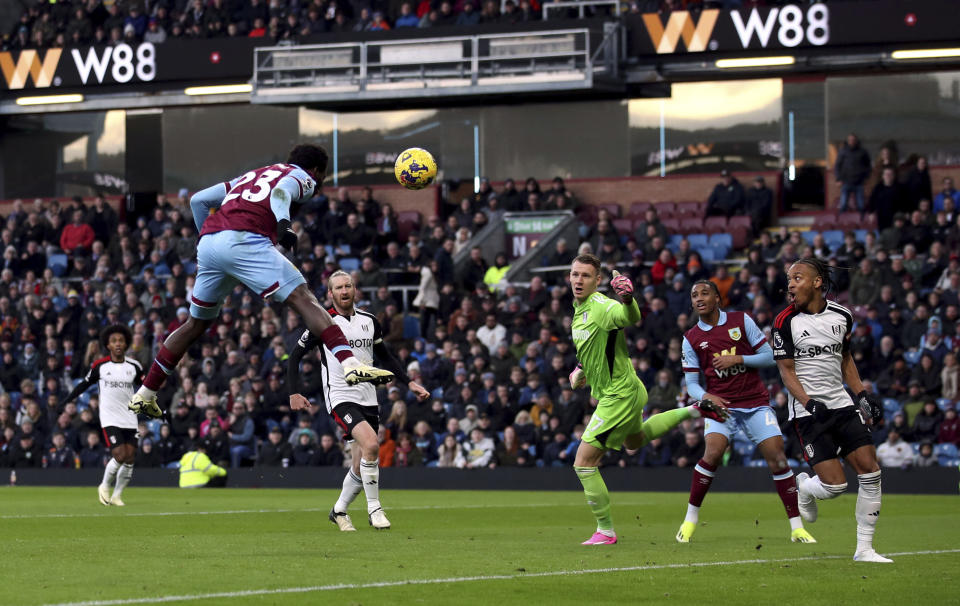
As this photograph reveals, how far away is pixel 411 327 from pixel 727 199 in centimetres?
717

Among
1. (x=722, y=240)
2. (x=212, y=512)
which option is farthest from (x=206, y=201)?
(x=722, y=240)

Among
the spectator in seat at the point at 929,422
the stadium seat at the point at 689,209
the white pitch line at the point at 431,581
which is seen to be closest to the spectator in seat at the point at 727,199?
the stadium seat at the point at 689,209

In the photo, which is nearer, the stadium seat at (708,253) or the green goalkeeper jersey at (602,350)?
the green goalkeeper jersey at (602,350)

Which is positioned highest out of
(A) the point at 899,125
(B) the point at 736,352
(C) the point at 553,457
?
(A) the point at 899,125

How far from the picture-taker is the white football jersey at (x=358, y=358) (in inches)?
549

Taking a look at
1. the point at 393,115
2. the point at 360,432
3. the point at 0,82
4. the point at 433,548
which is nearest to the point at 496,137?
the point at 393,115

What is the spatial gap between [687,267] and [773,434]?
1488 cm

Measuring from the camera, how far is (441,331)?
92.5 ft

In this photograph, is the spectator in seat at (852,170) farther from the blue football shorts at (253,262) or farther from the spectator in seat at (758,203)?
the blue football shorts at (253,262)

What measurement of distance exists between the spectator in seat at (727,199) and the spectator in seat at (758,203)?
0.65ft

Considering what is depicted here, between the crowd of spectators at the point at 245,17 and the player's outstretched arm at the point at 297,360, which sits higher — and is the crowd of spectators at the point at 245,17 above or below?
above

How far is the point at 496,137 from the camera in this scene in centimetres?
3662

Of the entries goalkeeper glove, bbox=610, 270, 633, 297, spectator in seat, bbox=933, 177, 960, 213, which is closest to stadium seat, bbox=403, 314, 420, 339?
spectator in seat, bbox=933, 177, 960, 213

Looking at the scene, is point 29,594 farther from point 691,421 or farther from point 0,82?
point 0,82
